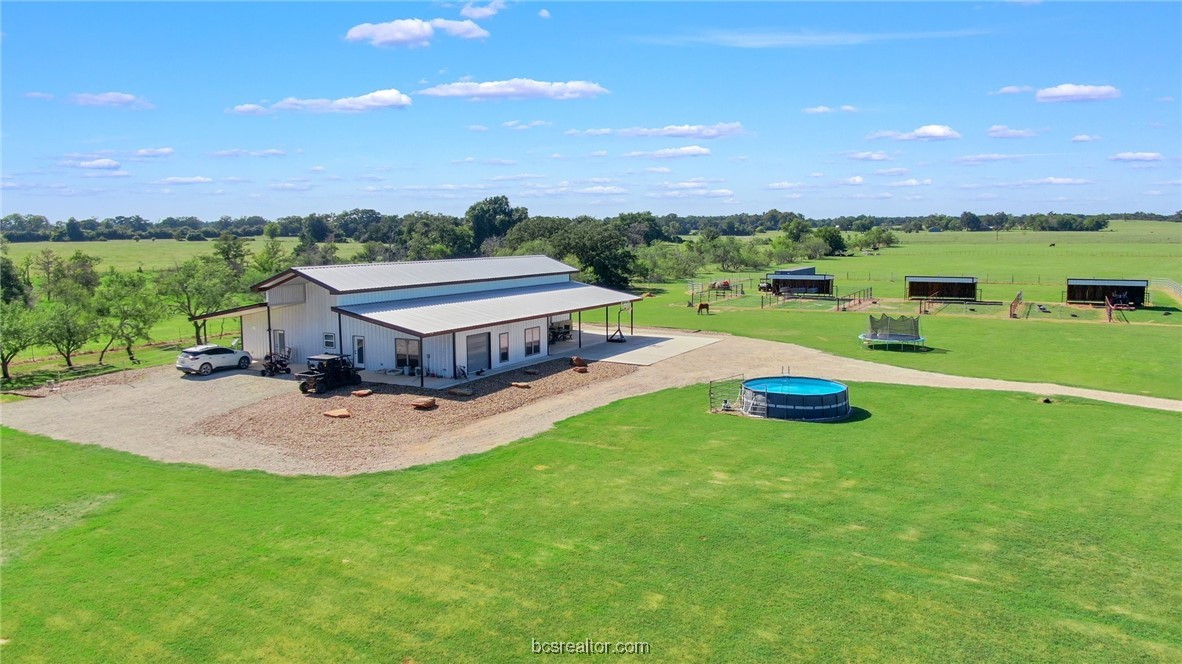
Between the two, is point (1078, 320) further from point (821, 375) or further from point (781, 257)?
point (781, 257)

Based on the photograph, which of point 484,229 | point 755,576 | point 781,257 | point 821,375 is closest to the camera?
point 755,576

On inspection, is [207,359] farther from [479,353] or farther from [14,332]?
[479,353]

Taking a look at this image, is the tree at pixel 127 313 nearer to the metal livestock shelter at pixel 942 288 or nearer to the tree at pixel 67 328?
the tree at pixel 67 328

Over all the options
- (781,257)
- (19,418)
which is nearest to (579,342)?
(19,418)

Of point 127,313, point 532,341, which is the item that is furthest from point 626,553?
point 127,313
